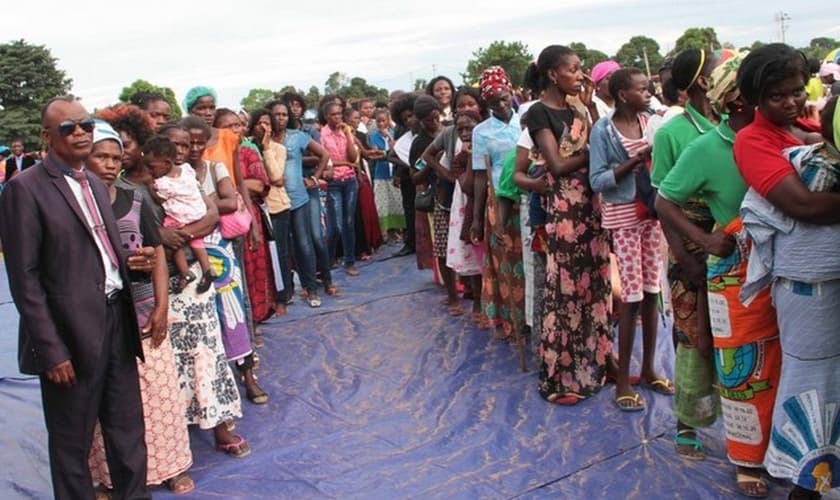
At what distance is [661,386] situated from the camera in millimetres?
4391

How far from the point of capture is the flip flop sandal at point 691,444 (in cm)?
357

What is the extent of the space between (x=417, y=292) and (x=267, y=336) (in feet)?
5.18

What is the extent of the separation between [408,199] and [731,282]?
5858mm

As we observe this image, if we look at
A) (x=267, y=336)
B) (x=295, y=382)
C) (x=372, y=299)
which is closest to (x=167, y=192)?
(x=295, y=382)

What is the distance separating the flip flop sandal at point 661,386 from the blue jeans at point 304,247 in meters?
3.53

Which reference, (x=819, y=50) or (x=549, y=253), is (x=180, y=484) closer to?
(x=549, y=253)

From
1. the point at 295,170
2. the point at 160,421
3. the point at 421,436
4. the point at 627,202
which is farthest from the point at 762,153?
the point at 295,170

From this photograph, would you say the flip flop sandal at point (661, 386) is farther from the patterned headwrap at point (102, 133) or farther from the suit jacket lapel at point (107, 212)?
the patterned headwrap at point (102, 133)

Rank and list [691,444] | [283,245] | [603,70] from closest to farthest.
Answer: [691,444] < [603,70] < [283,245]

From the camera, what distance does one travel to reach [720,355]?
3174mm

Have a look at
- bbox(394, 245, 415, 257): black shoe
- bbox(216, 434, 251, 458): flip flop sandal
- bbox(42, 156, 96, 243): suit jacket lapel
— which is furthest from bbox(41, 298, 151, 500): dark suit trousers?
bbox(394, 245, 415, 257): black shoe

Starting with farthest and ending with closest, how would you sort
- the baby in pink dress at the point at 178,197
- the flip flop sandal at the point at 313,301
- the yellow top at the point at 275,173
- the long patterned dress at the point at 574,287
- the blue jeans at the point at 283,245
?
1. the flip flop sandal at the point at 313,301
2. the blue jeans at the point at 283,245
3. the yellow top at the point at 275,173
4. the long patterned dress at the point at 574,287
5. the baby in pink dress at the point at 178,197

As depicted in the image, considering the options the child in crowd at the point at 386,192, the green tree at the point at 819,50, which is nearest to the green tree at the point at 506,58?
the green tree at the point at 819,50

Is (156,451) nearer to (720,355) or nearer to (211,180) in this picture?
(211,180)
